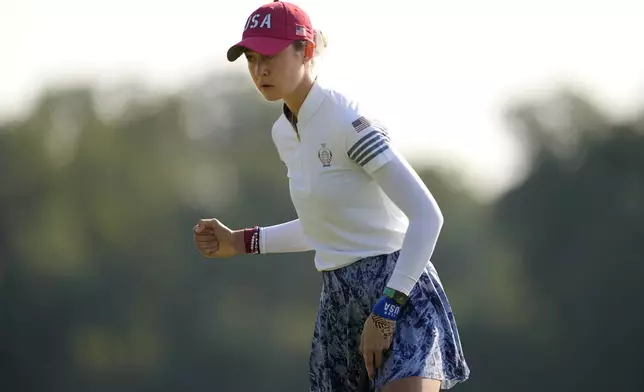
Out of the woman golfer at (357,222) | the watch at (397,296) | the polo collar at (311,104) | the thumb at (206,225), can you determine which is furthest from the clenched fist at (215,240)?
the watch at (397,296)

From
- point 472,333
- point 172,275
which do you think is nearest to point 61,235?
point 172,275

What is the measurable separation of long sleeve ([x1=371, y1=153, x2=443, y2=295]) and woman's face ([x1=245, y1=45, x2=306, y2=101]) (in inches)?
19.5

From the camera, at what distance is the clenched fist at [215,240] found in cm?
627

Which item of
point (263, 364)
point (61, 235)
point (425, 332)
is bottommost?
point (263, 364)

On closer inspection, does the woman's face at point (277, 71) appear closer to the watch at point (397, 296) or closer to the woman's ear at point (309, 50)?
the woman's ear at point (309, 50)

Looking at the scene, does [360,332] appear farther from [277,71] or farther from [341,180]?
[277,71]

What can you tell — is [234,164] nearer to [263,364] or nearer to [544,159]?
[263,364]

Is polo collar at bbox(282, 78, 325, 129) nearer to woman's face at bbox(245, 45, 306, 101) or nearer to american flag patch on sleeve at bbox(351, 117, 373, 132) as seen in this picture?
woman's face at bbox(245, 45, 306, 101)

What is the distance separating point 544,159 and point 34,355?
53.7ft

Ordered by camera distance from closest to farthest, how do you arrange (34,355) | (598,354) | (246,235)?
(246,235)
(598,354)
(34,355)

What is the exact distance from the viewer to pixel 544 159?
1766 inches

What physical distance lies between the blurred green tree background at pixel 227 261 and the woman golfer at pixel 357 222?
35.7m

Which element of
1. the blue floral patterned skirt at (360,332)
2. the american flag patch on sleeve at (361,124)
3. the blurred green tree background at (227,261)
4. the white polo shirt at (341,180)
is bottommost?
the blurred green tree background at (227,261)

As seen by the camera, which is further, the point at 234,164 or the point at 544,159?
the point at 234,164
